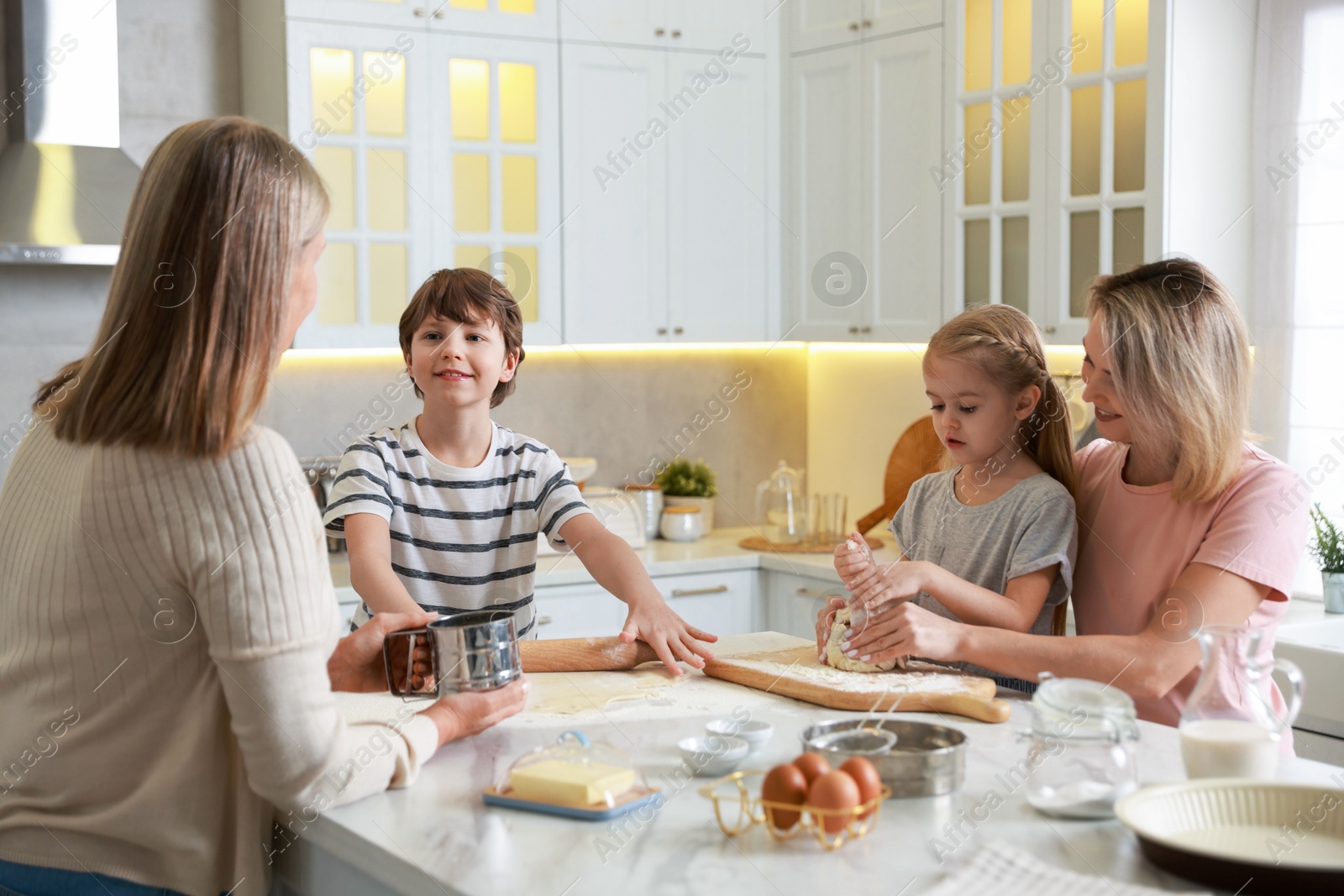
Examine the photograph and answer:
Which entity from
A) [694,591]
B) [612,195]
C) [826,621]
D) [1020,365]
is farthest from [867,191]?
[826,621]

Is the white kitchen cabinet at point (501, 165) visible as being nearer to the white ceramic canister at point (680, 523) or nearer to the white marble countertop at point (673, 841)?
the white ceramic canister at point (680, 523)

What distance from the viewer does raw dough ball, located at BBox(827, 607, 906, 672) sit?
1.63 meters

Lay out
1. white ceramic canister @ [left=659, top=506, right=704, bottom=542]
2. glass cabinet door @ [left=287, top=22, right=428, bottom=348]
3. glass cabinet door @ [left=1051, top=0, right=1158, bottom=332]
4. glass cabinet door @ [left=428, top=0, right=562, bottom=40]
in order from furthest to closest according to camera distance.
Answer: white ceramic canister @ [left=659, top=506, right=704, bottom=542]
glass cabinet door @ [left=428, top=0, right=562, bottom=40]
glass cabinet door @ [left=287, top=22, right=428, bottom=348]
glass cabinet door @ [left=1051, top=0, right=1158, bottom=332]

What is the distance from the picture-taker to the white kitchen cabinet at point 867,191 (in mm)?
3301

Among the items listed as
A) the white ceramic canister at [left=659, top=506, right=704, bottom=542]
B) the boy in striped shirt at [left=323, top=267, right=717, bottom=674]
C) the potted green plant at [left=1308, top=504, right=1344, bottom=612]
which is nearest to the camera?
the boy in striped shirt at [left=323, top=267, right=717, bottom=674]

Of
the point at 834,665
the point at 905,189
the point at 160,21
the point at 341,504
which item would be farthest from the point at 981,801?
the point at 160,21

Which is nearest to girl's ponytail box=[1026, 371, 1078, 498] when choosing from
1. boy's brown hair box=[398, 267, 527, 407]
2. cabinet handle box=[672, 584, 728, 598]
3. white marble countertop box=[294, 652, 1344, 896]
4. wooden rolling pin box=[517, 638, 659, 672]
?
white marble countertop box=[294, 652, 1344, 896]

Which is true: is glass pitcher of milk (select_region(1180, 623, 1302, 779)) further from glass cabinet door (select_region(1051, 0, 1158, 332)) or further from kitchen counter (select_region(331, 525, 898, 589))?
kitchen counter (select_region(331, 525, 898, 589))

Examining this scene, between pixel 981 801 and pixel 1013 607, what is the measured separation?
52cm

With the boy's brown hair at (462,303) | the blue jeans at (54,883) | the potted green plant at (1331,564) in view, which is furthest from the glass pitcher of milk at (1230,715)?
the potted green plant at (1331,564)

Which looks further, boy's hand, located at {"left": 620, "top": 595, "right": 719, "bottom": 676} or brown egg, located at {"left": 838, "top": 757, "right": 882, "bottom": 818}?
boy's hand, located at {"left": 620, "top": 595, "right": 719, "bottom": 676}

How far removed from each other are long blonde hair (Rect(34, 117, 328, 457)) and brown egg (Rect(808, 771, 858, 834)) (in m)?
0.58

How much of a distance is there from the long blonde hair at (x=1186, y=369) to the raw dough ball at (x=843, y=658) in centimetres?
43

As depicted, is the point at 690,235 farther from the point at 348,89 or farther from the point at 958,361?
the point at 958,361
